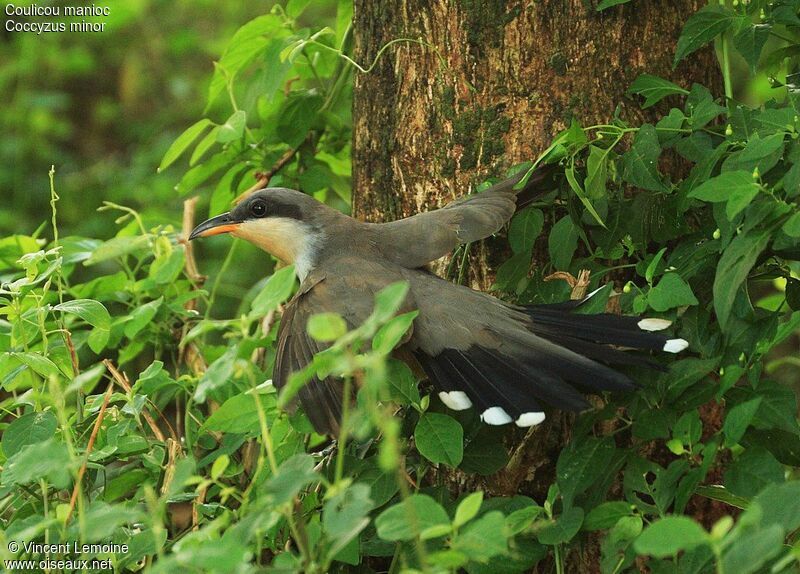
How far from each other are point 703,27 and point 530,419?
1.23 meters

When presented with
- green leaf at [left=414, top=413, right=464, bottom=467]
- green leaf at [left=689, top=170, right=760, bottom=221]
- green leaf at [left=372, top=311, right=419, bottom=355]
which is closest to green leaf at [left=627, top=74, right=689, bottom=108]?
green leaf at [left=689, top=170, right=760, bottom=221]

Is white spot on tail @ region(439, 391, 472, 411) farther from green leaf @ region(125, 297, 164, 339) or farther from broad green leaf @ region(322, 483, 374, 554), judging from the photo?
green leaf @ region(125, 297, 164, 339)

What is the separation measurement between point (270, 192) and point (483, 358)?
1136 mm

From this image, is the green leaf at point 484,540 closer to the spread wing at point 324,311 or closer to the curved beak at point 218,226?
the spread wing at point 324,311

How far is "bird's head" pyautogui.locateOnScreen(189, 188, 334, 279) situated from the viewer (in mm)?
3373

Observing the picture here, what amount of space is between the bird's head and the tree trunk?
326 mm

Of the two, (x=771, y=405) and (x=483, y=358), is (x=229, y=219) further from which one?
(x=771, y=405)

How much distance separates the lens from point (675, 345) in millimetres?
2459

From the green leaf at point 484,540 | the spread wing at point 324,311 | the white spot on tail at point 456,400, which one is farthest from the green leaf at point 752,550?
the spread wing at point 324,311

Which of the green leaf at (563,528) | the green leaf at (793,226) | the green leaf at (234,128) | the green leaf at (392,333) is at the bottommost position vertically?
the green leaf at (563,528)

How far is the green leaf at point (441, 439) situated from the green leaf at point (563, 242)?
0.64m

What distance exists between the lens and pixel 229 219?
3463 millimetres

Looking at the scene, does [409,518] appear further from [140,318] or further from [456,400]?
[140,318]

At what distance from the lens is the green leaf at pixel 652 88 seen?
9.38 feet
